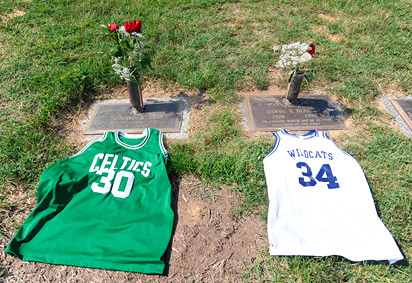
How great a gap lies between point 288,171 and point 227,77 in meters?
1.98

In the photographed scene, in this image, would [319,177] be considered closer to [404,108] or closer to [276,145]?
[276,145]

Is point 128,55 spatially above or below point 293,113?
above

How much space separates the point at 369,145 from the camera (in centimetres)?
311

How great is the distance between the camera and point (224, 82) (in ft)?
13.1

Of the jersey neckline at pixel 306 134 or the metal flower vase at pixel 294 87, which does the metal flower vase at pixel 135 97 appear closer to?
the jersey neckline at pixel 306 134

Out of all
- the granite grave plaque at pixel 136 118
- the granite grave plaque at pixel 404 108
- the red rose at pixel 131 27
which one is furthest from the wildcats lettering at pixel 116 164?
the granite grave plaque at pixel 404 108

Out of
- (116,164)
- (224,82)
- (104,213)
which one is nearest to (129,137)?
(116,164)

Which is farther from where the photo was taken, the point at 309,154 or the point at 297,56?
the point at 297,56

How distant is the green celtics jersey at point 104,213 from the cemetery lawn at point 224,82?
12.0 inches

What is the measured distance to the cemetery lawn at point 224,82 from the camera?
8.59ft

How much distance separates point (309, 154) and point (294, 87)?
3.35 feet

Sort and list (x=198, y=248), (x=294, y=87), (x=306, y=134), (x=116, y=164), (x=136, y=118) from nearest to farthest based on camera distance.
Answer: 1. (x=198, y=248)
2. (x=116, y=164)
3. (x=306, y=134)
4. (x=294, y=87)
5. (x=136, y=118)

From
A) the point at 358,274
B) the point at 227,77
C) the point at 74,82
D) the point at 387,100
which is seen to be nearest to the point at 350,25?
the point at 387,100

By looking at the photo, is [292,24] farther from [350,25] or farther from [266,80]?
[266,80]
